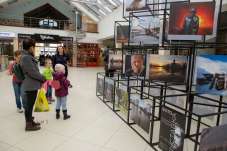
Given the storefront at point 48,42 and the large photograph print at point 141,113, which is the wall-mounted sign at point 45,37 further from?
the large photograph print at point 141,113

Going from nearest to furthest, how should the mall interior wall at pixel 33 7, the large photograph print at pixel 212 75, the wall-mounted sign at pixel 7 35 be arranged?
the large photograph print at pixel 212 75 → the wall-mounted sign at pixel 7 35 → the mall interior wall at pixel 33 7

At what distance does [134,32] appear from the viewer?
2.64 metres

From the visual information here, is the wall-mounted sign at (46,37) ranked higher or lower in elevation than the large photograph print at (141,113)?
higher

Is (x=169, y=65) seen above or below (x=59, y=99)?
above

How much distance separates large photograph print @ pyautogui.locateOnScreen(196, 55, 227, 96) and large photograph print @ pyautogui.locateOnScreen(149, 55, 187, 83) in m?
0.35

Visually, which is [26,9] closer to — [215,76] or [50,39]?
[50,39]

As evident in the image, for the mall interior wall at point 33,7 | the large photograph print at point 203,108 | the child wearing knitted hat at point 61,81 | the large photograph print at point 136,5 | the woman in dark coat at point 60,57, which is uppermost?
the mall interior wall at point 33,7

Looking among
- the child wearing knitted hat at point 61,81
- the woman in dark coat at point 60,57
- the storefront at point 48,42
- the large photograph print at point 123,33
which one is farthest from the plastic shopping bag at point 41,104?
the storefront at point 48,42

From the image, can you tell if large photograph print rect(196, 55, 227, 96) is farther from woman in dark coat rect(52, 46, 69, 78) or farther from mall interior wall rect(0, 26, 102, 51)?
Answer: mall interior wall rect(0, 26, 102, 51)

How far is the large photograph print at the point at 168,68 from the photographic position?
234cm

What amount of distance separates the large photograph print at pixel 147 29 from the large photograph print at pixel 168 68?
317 millimetres

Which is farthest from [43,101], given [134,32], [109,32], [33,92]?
[109,32]

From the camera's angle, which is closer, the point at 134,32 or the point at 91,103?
the point at 134,32

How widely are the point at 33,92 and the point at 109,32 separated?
441 inches
